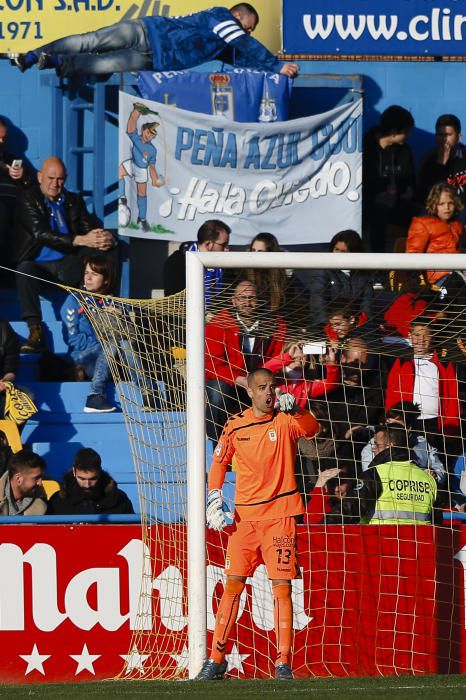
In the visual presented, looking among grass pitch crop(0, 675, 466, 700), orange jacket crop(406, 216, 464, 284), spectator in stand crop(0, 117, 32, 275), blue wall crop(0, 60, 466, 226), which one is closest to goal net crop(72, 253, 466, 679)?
grass pitch crop(0, 675, 466, 700)

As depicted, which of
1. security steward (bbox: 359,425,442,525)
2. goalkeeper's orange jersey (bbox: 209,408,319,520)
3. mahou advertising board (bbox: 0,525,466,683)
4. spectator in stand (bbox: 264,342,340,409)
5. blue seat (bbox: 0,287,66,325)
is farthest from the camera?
blue seat (bbox: 0,287,66,325)

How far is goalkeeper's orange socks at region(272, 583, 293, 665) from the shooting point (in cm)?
632

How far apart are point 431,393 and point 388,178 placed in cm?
299

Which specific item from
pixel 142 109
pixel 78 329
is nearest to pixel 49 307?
pixel 78 329

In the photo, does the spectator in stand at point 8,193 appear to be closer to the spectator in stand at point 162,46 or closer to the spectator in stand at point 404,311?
the spectator in stand at point 162,46

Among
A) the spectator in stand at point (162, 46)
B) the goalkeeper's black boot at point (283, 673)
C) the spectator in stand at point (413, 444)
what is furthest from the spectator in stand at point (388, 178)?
the goalkeeper's black boot at point (283, 673)

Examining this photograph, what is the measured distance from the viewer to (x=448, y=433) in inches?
321

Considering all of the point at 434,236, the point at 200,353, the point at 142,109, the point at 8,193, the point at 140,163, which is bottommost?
the point at 200,353

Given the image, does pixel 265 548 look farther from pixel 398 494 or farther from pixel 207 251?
pixel 207 251

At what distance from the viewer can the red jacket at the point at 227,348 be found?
7625 millimetres

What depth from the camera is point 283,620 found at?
6316 millimetres

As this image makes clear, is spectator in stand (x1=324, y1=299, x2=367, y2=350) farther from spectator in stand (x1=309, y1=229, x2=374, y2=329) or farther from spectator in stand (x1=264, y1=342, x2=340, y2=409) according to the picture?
spectator in stand (x1=264, y1=342, x2=340, y2=409)

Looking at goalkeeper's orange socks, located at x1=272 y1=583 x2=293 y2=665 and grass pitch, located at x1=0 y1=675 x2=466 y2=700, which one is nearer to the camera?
grass pitch, located at x1=0 y1=675 x2=466 y2=700

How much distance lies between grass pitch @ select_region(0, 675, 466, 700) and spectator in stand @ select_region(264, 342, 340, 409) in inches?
81.8
